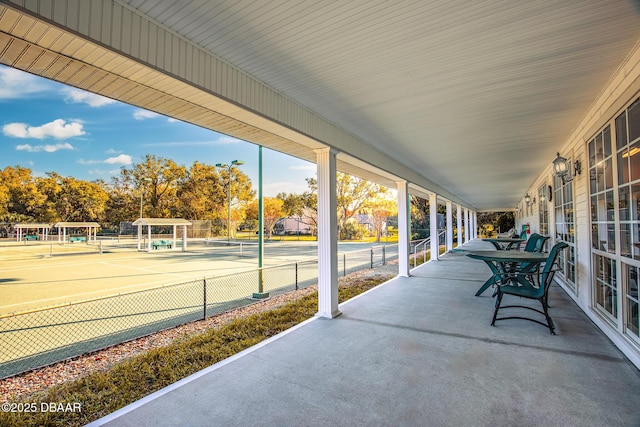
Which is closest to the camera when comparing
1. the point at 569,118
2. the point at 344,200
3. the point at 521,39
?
the point at 521,39

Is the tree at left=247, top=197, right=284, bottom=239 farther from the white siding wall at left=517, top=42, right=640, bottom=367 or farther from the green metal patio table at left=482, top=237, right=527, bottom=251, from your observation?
the white siding wall at left=517, top=42, right=640, bottom=367

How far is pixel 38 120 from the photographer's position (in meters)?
11.9

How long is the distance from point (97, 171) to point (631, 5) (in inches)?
1061

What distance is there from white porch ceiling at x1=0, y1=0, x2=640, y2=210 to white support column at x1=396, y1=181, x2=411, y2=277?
3.18 meters

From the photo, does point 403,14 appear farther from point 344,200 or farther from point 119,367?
point 344,200

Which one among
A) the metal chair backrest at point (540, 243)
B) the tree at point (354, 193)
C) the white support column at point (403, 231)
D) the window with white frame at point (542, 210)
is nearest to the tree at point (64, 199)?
the white support column at point (403, 231)

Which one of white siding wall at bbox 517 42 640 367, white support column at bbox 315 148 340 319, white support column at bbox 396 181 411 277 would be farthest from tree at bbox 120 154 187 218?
white siding wall at bbox 517 42 640 367

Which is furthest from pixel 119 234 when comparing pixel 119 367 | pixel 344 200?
pixel 119 367

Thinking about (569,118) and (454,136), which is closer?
(569,118)

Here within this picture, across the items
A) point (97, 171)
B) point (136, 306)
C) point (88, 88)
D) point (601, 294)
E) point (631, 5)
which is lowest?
point (136, 306)

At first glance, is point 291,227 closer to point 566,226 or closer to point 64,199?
point 64,199

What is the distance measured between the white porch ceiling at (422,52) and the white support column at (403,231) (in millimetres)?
3182

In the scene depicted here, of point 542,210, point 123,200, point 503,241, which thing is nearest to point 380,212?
point 542,210

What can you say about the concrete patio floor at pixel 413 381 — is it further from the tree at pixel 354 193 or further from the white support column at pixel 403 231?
the tree at pixel 354 193
